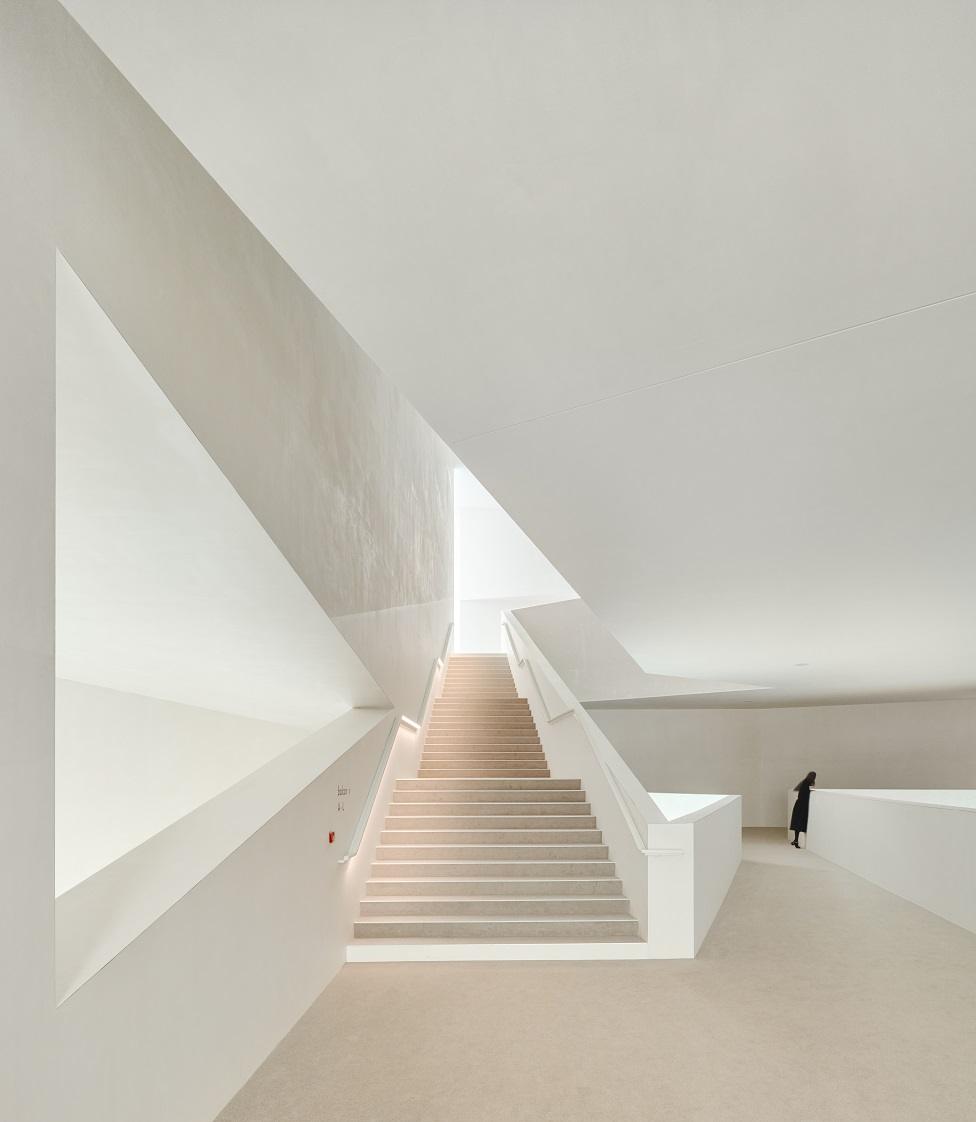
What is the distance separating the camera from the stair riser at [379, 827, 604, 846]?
7.15 metres

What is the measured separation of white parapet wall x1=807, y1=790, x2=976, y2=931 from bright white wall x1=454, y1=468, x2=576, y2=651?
795cm

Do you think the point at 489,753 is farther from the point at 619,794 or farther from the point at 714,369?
the point at 714,369

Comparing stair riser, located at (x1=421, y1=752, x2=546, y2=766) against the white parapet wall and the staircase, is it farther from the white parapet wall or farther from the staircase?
the white parapet wall

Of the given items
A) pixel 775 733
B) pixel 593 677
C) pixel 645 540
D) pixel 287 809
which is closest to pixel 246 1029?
pixel 287 809

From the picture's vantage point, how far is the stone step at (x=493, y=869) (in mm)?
6672

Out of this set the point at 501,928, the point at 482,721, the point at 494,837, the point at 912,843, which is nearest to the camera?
the point at 501,928

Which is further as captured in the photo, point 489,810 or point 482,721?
point 482,721

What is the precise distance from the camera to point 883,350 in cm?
265

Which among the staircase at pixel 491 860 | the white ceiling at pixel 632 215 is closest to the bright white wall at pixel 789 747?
the staircase at pixel 491 860

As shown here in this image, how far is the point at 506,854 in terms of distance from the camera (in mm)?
6941

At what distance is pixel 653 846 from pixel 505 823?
2.05 meters

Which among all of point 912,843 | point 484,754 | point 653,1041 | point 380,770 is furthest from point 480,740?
point 653,1041

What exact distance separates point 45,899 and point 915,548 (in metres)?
3.94

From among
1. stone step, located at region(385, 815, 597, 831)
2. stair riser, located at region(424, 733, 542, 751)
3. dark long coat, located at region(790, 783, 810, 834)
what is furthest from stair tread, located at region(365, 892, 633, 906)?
dark long coat, located at region(790, 783, 810, 834)
